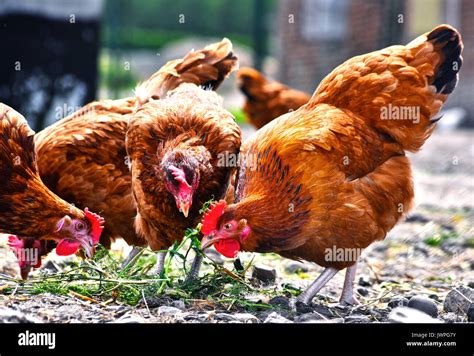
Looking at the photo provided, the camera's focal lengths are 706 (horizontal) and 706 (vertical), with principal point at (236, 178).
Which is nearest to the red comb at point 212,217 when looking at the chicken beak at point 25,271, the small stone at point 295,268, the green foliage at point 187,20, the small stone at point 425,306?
the small stone at point 425,306

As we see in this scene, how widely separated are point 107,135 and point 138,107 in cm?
27

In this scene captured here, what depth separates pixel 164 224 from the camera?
3662mm

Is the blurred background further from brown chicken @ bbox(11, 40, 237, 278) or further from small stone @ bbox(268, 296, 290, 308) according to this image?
small stone @ bbox(268, 296, 290, 308)

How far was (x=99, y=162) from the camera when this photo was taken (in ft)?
13.6

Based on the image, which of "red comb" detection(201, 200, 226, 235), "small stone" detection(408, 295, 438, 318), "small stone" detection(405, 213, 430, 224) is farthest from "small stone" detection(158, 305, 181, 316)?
"small stone" detection(405, 213, 430, 224)

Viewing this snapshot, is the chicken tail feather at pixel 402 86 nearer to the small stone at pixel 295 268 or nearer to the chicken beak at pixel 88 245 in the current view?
the small stone at pixel 295 268

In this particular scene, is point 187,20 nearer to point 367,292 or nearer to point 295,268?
point 295,268

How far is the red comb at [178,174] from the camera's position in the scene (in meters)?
3.27

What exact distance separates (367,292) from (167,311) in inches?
55.8
